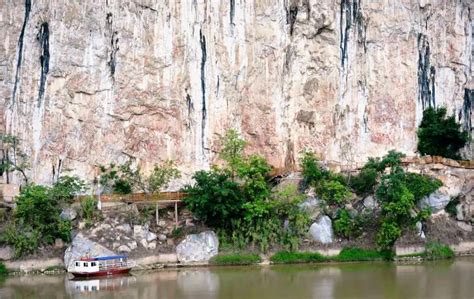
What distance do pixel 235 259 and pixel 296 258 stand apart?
83.3 inches

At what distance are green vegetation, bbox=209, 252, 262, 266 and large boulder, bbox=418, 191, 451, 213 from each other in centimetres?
645

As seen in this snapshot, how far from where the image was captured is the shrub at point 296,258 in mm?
27400

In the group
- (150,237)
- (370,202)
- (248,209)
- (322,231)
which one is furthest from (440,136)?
(150,237)

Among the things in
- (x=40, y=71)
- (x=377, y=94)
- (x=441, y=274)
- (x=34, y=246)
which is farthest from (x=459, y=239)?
(x=40, y=71)

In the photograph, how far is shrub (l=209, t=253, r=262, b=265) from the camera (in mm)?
27234

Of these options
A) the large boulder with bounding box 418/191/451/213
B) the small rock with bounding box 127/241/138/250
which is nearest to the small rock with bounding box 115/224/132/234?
the small rock with bounding box 127/241/138/250

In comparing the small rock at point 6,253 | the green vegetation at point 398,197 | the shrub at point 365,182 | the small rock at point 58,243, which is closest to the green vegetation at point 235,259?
the green vegetation at point 398,197

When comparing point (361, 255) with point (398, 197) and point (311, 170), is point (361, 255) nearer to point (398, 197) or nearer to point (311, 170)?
point (398, 197)

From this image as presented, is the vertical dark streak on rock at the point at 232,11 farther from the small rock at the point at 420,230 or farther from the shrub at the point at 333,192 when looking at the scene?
the small rock at the point at 420,230

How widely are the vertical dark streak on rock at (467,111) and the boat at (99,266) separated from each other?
17277mm

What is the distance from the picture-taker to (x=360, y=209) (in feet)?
95.2

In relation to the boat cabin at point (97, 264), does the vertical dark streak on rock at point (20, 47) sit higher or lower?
higher

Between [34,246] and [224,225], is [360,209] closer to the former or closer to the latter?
[224,225]

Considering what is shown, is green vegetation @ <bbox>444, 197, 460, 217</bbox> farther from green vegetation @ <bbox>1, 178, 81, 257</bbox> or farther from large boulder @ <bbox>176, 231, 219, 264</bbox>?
green vegetation @ <bbox>1, 178, 81, 257</bbox>
